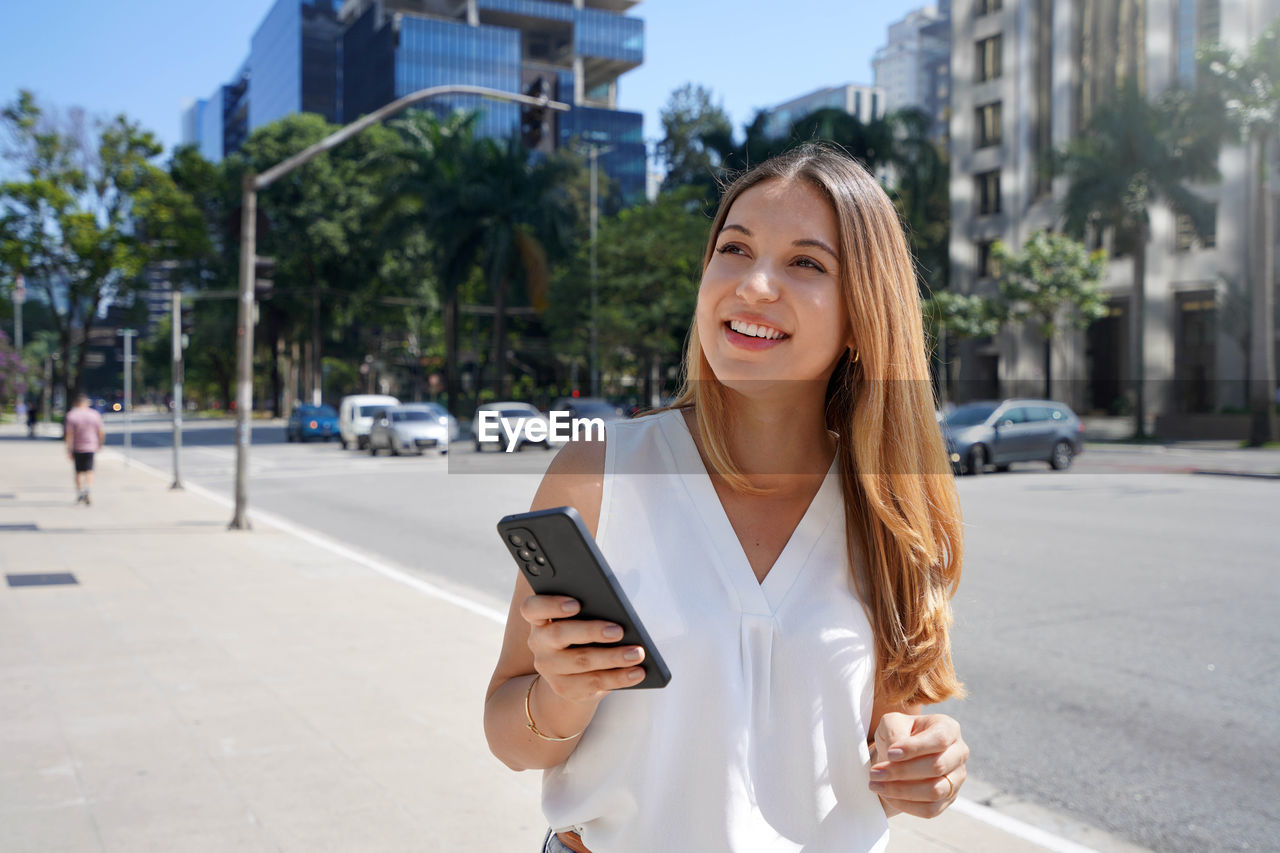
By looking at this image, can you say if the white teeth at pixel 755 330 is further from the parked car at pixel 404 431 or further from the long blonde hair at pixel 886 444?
the parked car at pixel 404 431

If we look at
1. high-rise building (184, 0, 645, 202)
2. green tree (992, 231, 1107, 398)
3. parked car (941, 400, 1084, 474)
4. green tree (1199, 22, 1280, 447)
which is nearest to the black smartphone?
parked car (941, 400, 1084, 474)

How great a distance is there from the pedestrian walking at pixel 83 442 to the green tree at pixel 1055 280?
97.9ft

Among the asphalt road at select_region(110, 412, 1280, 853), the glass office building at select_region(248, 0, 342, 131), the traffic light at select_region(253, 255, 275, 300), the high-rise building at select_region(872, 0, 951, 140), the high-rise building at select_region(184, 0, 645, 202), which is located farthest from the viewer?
the high-rise building at select_region(872, 0, 951, 140)

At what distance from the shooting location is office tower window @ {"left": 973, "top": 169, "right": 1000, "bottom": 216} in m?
46.5

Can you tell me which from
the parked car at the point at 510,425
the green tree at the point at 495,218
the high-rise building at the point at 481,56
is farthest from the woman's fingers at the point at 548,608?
the high-rise building at the point at 481,56

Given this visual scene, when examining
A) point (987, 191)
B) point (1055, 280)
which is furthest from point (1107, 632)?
point (987, 191)

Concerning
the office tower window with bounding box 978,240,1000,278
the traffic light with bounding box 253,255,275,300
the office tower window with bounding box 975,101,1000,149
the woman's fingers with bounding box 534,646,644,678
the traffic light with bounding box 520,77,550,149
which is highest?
the office tower window with bounding box 975,101,1000,149

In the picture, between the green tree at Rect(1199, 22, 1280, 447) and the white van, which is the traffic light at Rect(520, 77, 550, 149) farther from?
the green tree at Rect(1199, 22, 1280, 447)

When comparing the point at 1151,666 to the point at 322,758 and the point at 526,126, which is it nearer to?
the point at 322,758

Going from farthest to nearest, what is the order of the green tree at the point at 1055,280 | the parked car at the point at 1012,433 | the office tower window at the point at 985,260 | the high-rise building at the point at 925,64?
1. the high-rise building at the point at 925,64
2. the office tower window at the point at 985,260
3. the green tree at the point at 1055,280
4. the parked car at the point at 1012,433

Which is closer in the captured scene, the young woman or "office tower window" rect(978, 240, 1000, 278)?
the young woman

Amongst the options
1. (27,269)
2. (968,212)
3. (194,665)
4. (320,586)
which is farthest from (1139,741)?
(968,212)

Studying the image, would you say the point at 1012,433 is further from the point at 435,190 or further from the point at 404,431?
the point at 435,190

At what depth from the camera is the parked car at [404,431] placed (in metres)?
26.3
